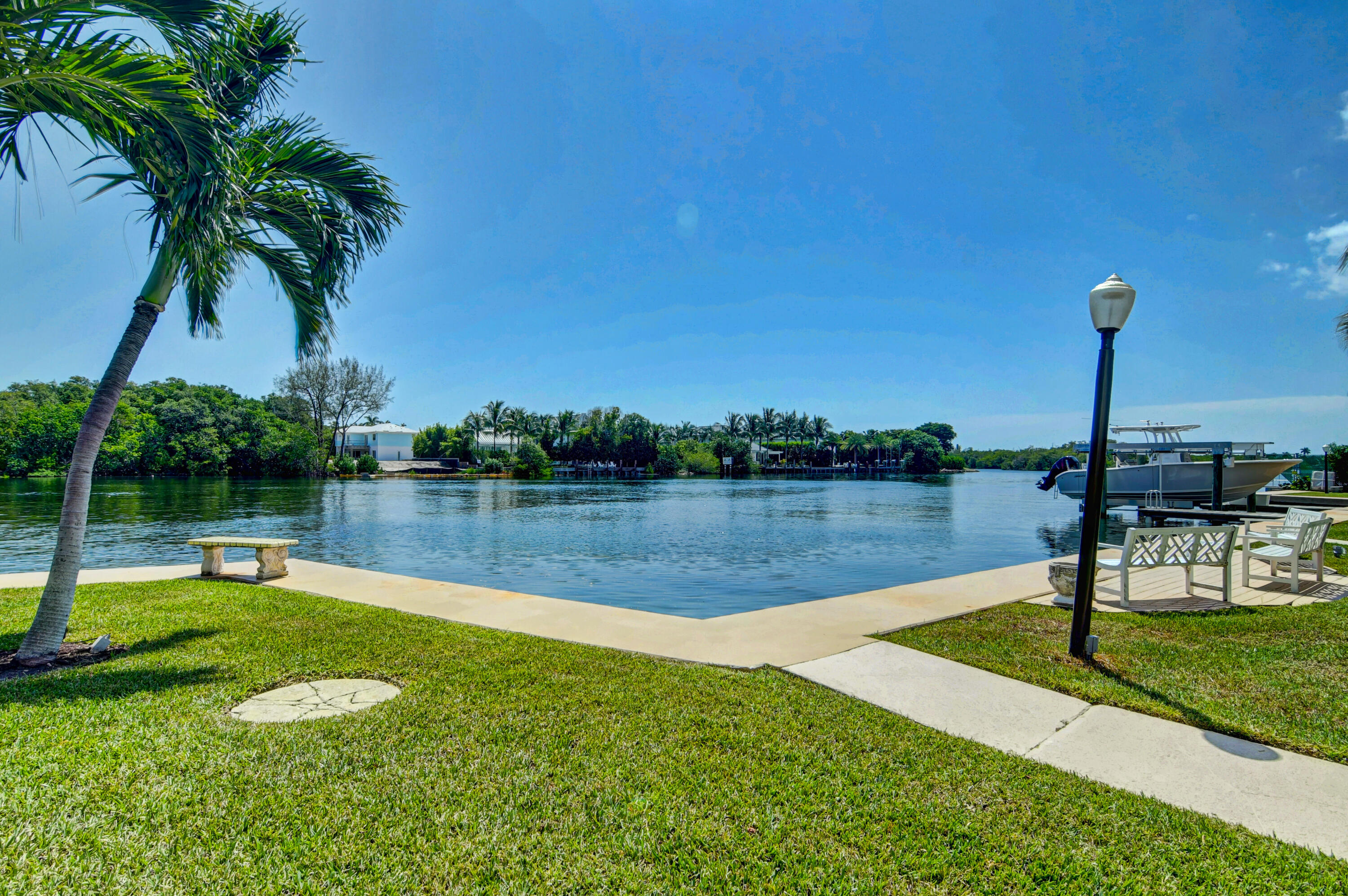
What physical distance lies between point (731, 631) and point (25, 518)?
2594 cm

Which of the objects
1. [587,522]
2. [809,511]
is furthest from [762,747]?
[809,511]

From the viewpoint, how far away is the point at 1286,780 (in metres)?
3.17

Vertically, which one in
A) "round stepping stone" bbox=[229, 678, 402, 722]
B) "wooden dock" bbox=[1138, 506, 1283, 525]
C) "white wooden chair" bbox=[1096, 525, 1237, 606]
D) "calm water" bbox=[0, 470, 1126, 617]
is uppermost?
"white wooden chair" bbox=[1096, 525, 1237, 606]

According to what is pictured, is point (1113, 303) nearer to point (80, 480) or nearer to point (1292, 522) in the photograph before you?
point (1292, 522)

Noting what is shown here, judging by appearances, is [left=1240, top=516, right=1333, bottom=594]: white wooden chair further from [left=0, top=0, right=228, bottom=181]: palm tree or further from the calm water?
[left=0, top=0, right=228, bottom=181]: palm tree

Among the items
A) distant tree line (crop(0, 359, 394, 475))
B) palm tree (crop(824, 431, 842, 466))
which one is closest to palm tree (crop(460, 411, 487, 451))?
distant tree line (crop(0, 359, 394, 475))

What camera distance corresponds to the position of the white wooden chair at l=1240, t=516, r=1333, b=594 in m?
7.53

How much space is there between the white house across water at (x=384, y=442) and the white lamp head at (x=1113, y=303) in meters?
103

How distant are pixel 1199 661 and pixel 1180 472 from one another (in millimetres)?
23497

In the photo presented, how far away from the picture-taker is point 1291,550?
298 inches

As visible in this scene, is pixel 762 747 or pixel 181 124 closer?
pixel 762 747

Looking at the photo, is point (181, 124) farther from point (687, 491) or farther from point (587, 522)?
point (687, 491)

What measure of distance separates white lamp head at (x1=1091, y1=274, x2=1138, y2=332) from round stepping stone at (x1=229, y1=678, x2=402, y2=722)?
6.10 metres

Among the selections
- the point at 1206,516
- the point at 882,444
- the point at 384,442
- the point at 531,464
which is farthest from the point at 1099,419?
the point at 882,444
